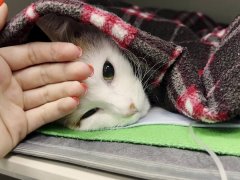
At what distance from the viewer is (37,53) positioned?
61cm

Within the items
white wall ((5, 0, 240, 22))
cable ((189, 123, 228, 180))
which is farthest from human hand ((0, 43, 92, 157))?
white wall ((5, 0, 240, 22))

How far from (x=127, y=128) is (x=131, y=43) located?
143 mm

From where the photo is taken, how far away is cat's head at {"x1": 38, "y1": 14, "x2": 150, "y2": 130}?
62 cm

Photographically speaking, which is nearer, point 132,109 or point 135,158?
point 135,158

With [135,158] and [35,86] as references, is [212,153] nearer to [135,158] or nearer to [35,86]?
[135,158]

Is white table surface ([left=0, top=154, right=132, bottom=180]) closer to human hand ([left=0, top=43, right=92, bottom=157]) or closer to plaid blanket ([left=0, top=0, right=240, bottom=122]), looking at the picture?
human hand ([left=0, top=43, right=92, bottom=157])

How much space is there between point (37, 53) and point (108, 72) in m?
0.13

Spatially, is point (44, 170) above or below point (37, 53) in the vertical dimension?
below

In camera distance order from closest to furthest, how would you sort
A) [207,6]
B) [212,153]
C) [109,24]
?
[212,153]
[109,24]
[207,6]

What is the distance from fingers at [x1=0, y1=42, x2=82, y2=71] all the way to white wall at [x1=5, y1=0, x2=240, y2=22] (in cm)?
39

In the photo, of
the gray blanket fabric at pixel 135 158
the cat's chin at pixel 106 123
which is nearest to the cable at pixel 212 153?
the gray blanket fabric at pixel 135 158

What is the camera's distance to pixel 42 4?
1.89 ft

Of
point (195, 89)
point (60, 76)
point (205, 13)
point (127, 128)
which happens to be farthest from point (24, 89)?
point (205, 13)

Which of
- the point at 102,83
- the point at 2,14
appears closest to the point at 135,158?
the point at 102,83
